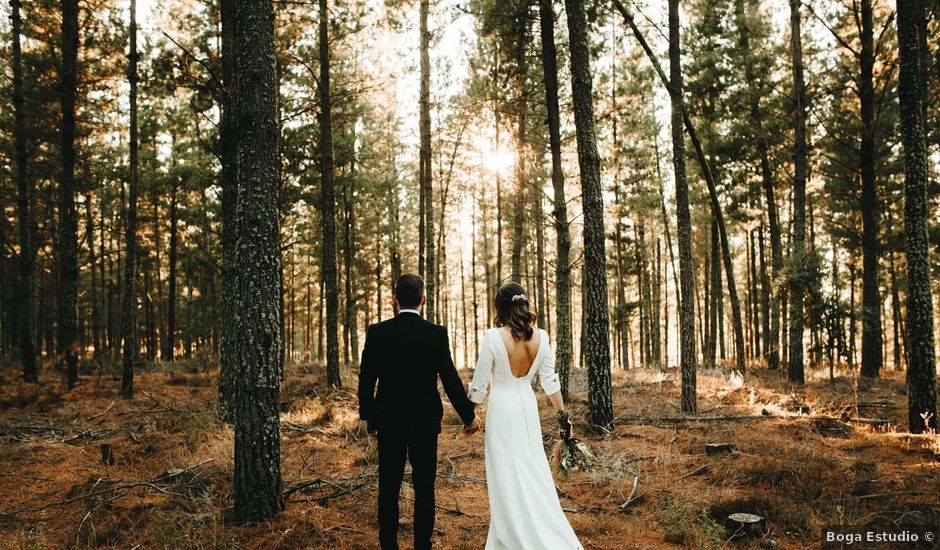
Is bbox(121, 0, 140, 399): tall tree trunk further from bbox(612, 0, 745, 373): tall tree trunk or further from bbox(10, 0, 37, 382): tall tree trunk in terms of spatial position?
bbox(612, 0, 745, 373): tall tree trunk

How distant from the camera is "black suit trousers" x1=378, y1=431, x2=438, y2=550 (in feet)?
15.0

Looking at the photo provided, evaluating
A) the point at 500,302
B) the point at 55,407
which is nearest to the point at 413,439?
the point at 500,302

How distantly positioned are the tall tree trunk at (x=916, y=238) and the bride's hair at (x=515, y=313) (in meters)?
7.26

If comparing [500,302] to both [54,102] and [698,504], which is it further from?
[54,102]

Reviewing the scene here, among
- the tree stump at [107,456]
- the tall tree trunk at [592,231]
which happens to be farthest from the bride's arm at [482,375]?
the tree stump at [107,456]

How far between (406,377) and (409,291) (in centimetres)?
77

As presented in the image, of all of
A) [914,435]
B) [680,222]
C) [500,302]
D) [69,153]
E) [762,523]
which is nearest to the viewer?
[500,302]

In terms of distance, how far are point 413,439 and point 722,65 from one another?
830 inches

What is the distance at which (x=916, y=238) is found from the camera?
830cm

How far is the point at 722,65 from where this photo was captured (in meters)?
20.2

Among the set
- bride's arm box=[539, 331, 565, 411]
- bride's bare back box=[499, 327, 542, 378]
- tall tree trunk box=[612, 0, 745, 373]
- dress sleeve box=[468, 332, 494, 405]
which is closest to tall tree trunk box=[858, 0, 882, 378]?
tall tree trunk box=[612, 0, 745, 373]

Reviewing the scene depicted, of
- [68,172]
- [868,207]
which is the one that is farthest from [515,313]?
[868,207]

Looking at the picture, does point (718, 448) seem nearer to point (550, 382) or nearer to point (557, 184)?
point (550, 382)

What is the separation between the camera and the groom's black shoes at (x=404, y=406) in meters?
4.57
